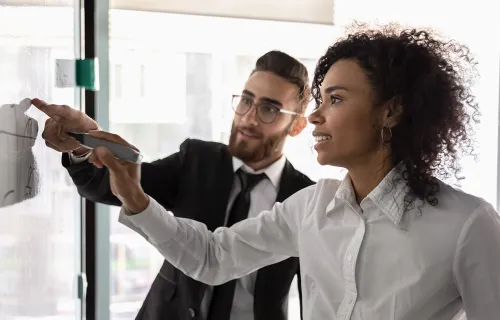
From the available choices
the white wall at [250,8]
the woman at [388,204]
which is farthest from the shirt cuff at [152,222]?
the white wall at [250,8]

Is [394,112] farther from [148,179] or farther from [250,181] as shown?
[148,179]

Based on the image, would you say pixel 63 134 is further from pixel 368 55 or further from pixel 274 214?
pixel 368 55

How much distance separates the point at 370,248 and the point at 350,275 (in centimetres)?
6

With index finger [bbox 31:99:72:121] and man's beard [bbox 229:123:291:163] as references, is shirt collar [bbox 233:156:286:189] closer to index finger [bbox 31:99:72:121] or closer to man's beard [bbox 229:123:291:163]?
man's beard [bbox 229:123:291:163]

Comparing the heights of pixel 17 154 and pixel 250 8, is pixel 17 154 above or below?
below

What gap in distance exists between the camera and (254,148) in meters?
1.46

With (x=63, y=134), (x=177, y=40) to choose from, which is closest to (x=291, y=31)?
(x=177, y=40)

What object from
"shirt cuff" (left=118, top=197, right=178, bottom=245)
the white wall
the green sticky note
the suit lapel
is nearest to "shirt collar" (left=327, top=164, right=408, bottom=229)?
"shirt cuff" (left=118, top=197, right=178, bottom=245)

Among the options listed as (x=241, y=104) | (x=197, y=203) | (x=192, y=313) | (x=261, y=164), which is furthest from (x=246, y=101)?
(x=192, y=313)

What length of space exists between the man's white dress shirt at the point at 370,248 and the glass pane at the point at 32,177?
169 millimetres

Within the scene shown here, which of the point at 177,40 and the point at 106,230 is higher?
the point at 177,40

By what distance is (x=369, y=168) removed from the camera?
111 cm

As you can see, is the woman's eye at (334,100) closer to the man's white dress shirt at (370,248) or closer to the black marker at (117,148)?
the man's white dress shirt at (370,248)

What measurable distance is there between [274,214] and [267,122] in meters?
0.29
